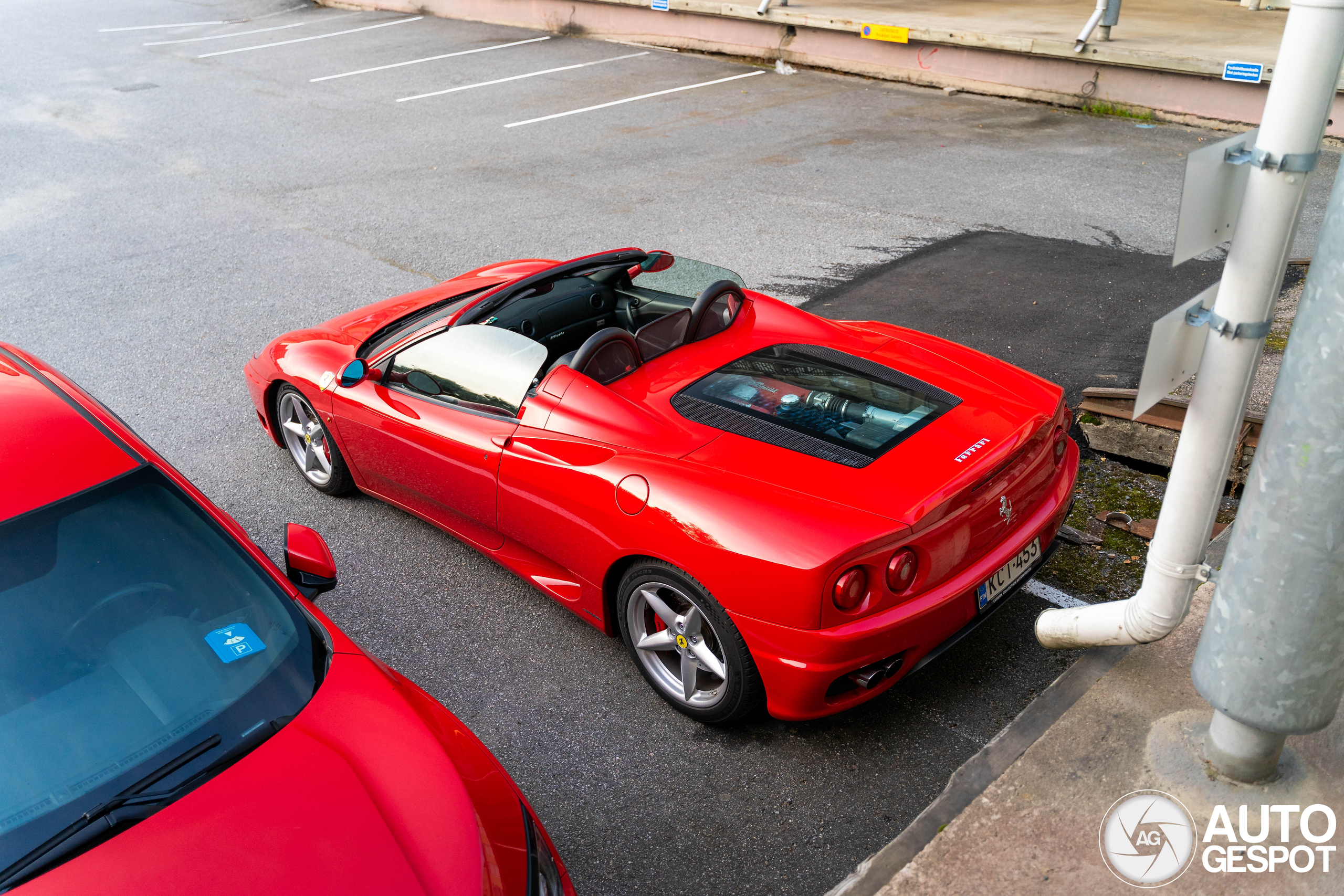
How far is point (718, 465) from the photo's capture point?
346 centimetres

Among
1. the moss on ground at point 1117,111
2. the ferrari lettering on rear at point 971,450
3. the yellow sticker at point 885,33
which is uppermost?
the yellow sticker at point 885,33

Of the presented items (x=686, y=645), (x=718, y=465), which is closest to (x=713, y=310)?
(x=718, y=465)

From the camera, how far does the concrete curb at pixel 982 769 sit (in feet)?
9.61

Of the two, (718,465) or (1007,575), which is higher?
(718,465)

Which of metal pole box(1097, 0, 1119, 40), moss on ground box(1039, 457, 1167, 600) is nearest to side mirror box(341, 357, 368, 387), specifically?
moss on ground box(1039, 457, 1167, 600)

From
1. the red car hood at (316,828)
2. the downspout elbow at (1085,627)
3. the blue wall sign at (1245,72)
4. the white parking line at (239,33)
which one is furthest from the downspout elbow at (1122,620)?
the white parking line at (239,33)

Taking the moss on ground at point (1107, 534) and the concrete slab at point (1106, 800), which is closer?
the concrete slab at point (1106, 800)

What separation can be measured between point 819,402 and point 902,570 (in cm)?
86

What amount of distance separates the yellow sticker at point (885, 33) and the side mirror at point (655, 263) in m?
10.9

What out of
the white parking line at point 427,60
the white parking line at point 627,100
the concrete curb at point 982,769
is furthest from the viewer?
the white parking line at point 427,60

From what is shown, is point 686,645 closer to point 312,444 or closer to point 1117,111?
point 312,444

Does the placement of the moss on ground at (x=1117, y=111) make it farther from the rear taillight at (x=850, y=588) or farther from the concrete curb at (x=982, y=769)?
the rear taillight at (x=850, y=588)

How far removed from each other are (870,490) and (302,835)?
1.96 meters

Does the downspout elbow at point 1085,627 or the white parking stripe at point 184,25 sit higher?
the white parking stripe at point 184,25
